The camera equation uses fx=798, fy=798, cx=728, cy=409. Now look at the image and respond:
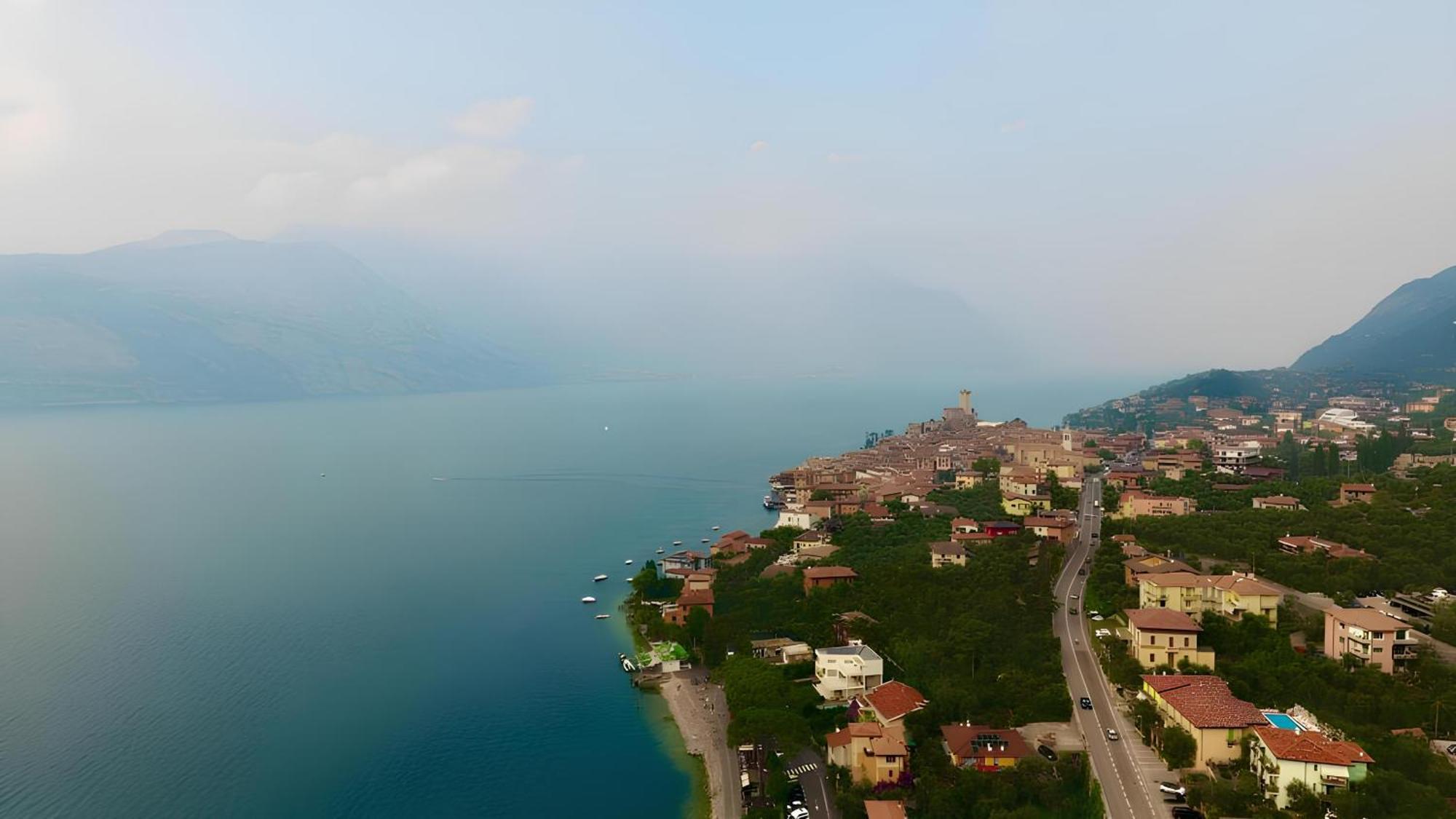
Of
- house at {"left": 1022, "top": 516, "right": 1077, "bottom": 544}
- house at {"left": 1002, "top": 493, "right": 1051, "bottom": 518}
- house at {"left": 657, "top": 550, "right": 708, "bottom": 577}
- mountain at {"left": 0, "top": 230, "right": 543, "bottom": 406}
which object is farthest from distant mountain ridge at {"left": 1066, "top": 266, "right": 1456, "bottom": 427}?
mountain at {"left": 0, "top": 230, "right": 543, "bottom": 406}

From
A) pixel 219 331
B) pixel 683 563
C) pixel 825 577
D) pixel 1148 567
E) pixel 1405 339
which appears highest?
pixel 219 331

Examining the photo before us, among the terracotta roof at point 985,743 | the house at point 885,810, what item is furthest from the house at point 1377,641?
the house at point 885,810

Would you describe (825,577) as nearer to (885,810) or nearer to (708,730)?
(708,730)

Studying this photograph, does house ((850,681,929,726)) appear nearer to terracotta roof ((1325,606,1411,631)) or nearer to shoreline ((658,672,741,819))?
shoreline ((658,672,741,819))

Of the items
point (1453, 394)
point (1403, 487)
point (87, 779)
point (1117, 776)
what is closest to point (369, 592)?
point (87, 779)

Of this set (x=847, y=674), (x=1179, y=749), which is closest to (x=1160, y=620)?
(x=1179, y=749)

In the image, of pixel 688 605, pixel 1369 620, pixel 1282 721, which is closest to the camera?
pixel 1282 721

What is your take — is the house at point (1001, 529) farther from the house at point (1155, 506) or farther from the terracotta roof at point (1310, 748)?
the terracotta roof at point (1310, 748)
